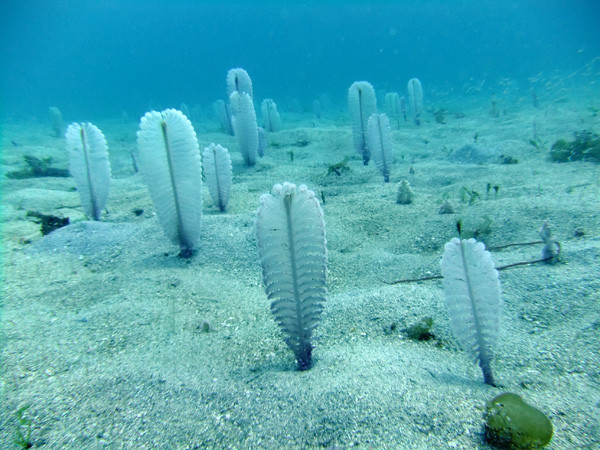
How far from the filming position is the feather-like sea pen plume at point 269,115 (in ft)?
32.1

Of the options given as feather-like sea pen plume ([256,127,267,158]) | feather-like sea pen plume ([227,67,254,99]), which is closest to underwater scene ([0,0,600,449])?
feather-like sea pen plume ([256,127,267,158])

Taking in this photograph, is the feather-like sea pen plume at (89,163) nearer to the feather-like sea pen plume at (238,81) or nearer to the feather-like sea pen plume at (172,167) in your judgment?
the feather-like sea pen plume at (172,167)

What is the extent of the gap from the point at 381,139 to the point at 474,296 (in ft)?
12.2

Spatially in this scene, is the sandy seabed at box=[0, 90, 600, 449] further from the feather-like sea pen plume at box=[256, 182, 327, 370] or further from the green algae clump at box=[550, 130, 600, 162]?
the green algae clump at box=[550, 130, 600, 162]

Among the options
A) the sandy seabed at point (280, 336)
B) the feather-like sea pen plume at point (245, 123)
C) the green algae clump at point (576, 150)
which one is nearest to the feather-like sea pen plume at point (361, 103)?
the feather-like sea pen plume at point (245, 123)

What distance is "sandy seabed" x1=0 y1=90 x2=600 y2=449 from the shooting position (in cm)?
135

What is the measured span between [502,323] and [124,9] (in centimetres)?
12537

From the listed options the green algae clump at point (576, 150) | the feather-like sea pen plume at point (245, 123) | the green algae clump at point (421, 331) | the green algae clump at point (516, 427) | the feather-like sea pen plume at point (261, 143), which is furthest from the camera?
the feather-like sea pen plume at point (261, 143)

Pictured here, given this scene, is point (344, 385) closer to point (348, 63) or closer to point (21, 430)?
point (21, 430)

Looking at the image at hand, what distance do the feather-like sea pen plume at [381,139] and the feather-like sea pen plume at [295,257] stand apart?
12.0 feet

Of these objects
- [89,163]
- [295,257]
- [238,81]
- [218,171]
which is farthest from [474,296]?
[238,81]

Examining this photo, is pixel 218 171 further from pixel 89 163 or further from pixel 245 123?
pixel 245 123

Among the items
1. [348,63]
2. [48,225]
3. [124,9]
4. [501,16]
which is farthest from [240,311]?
[124,9]

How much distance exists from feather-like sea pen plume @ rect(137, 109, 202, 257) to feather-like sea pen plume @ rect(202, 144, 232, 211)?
1.00m
